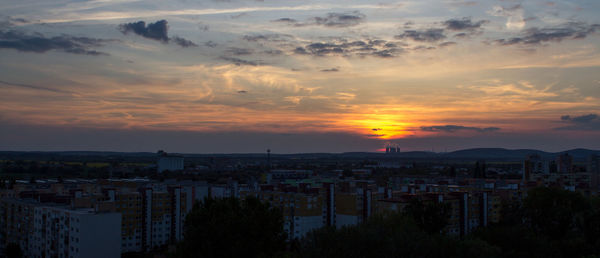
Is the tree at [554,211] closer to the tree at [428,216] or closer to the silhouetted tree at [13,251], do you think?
the tree at [428,216]

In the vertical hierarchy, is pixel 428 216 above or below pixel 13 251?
above

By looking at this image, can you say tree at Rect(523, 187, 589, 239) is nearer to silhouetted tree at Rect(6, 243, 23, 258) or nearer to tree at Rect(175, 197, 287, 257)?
tree at Rect(175, 197, 287, 257)

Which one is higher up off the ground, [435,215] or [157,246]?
[435,215]

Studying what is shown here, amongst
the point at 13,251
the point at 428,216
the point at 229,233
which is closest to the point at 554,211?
the point at 428,216

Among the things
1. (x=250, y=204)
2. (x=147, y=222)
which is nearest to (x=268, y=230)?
(x=250, y=204)

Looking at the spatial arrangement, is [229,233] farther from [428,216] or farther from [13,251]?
[13,251]

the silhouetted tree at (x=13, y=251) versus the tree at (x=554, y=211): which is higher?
the tree at (x=554, y=211)

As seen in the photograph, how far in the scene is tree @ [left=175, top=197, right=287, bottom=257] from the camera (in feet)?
71.7

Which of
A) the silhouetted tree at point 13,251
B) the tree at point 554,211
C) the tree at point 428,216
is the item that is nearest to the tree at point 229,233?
the tree at point 428,216

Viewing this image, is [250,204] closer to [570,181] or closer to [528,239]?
[528,239]

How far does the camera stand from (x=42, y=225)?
29328 mm

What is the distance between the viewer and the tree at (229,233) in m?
21.9

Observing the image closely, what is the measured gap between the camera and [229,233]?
2192cm

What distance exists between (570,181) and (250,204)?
47399 mm
